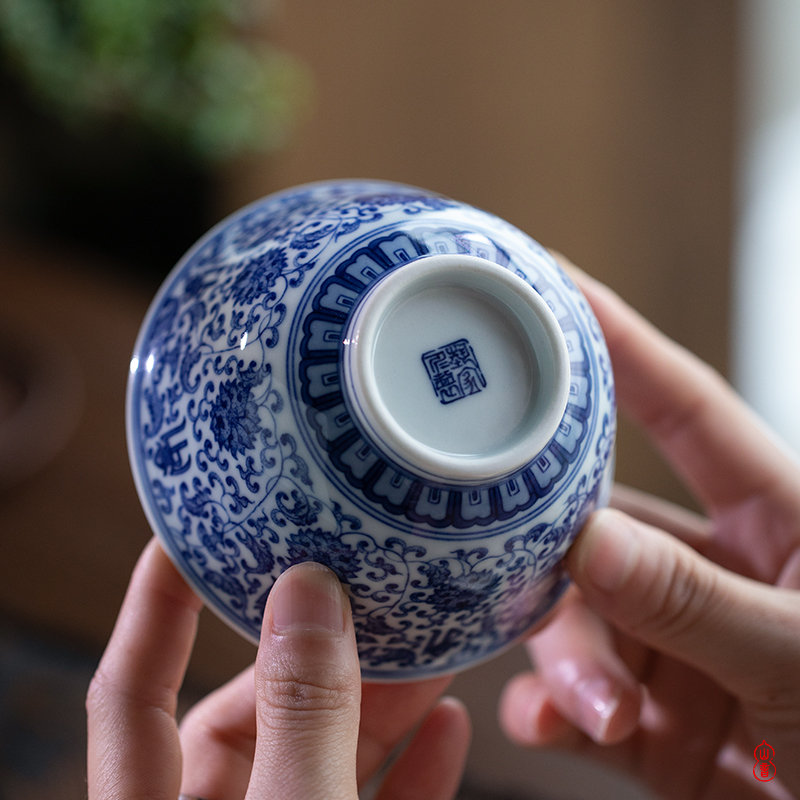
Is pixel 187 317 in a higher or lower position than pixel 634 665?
higher

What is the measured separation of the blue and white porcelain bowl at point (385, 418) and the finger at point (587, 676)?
0.35 m

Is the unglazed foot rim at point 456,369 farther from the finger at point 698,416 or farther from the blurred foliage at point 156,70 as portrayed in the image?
the blurred foliage at point 156,70

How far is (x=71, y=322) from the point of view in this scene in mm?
1748

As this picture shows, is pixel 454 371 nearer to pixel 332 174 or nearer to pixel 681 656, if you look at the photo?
pixel 681 656

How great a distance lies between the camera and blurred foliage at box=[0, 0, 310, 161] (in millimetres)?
1611

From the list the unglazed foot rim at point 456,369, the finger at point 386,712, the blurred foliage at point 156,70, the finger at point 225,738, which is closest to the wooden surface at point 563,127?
the blurred foliage at point 156,70

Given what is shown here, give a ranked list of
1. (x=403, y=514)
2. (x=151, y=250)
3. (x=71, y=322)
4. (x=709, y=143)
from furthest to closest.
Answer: (x=709, y=143) < (x=151, y=250) < (x=71, y=322) < (x=403, y=514)

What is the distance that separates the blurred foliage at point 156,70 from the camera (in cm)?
161

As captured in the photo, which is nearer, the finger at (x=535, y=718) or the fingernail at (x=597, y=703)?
the fingernail at (x=597, y=703)


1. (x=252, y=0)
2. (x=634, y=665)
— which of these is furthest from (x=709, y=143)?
(x=634, y=665)

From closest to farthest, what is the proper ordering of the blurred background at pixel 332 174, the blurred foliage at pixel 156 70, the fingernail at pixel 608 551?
the fingernail at pixel 608 551 < the blurred background at pixel 332 174 < the blurred foliage at pixel 156 70

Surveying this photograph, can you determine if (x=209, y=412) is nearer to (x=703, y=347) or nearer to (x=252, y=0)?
(x=252, y=0)

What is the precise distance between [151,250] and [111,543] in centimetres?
102

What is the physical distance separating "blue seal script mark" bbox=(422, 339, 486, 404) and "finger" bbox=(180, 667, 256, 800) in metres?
0.53
